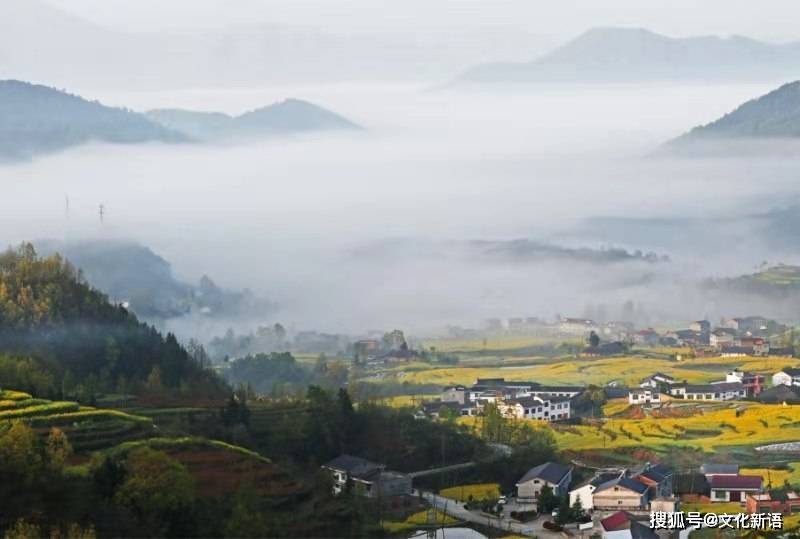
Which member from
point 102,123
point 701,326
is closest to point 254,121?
point 102,123

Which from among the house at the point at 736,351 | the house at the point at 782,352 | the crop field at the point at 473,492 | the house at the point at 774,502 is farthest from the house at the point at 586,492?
the house at the point at 782,352

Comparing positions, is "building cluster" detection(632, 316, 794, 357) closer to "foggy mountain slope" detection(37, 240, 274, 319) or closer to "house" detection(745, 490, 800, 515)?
"foggy mountain slope" detection(37, 240, 274, 319)

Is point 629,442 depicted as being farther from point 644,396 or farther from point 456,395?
point 456,395

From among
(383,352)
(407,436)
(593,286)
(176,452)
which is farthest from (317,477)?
(593,286)

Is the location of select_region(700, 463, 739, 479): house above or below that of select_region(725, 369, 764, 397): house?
below

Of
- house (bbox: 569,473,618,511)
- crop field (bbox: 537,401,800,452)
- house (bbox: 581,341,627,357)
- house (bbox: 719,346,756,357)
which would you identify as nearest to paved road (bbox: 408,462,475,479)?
house (bbox: 569,473,618,511)

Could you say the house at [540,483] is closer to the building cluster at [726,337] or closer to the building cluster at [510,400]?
the building cluster at [510,400]

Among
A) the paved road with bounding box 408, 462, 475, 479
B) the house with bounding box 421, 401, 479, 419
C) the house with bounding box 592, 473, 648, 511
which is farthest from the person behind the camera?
the house with bounding box 421, 401, 479, 419
